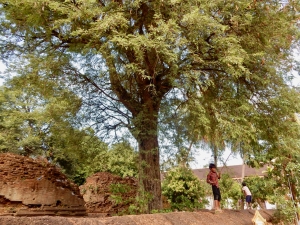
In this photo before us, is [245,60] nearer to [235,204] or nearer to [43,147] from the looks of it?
[235,204]

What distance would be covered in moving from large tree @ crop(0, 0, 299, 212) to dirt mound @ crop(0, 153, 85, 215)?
3012 millimetres

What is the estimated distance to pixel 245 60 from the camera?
6.92 metres

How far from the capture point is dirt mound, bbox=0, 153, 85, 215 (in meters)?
8.89

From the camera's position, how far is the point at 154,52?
648 cm

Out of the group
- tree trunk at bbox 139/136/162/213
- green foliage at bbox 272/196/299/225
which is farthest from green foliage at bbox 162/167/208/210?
tree trunk at bbox 139/136/162/213

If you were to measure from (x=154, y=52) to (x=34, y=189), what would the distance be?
5967 millimetres

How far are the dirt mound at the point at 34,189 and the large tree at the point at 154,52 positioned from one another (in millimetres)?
3012

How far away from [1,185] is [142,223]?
21.7 feet

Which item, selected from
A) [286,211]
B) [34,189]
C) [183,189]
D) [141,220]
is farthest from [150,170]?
[183,189]

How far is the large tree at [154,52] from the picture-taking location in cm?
595

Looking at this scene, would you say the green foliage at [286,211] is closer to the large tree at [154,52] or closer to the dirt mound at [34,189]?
the large tree at [154,52]

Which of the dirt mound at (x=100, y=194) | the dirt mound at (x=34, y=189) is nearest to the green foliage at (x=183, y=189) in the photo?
the dirt mound at (x=100, y=194)

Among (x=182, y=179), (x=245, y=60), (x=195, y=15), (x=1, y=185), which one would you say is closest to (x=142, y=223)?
(x=195, y=15)

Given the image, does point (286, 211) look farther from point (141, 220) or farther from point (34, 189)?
point (34, 189)
